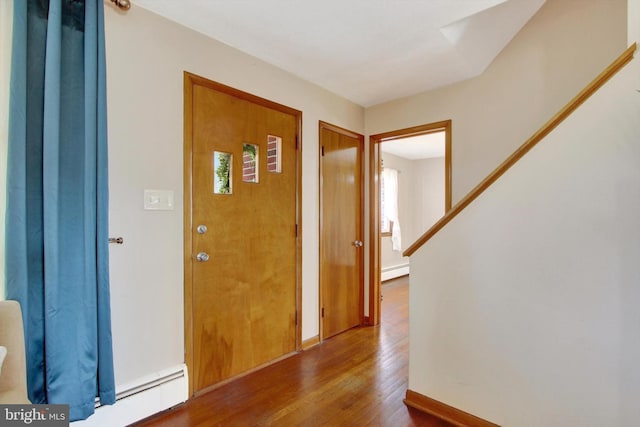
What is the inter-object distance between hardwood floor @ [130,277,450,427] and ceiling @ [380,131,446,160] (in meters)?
3.08

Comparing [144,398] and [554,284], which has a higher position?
[554,284]

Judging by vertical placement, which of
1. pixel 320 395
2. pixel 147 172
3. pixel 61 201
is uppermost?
pixel 147 172

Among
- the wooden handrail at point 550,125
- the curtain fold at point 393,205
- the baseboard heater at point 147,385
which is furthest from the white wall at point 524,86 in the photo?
the curtain fold at point 393,205

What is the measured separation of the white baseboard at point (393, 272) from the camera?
5516 millimetres

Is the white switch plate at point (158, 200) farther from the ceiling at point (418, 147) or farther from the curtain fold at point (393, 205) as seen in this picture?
the curtain fold at point (393, 205)

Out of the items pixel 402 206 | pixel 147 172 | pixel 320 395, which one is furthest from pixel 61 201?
pixel 402 206

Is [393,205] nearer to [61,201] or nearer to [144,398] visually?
[144,398]

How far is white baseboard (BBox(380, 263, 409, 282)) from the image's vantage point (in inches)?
217

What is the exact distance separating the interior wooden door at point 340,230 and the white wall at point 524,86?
0.69m

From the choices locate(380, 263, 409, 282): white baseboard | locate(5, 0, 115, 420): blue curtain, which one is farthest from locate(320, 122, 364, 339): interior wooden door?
locate(380, 263, 409, 282): white baseboard

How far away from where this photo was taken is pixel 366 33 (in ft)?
6.80

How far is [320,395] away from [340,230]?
1.51m

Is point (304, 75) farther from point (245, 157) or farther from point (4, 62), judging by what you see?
point (4, 62)

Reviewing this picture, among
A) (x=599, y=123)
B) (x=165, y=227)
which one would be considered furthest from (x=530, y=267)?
(x=165, y=227)
